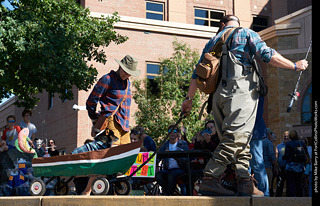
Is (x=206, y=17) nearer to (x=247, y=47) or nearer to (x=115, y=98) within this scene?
(x=115, y=98)

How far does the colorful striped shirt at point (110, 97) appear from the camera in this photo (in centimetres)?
650

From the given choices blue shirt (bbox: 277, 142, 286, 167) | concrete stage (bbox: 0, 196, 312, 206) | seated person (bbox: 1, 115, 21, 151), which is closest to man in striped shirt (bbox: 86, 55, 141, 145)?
concrete stage (bbox: 0, 196, 312, 206)

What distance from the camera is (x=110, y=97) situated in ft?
21.6

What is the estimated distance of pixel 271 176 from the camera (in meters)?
10.8

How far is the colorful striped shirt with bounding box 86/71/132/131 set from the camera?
650 centimetres

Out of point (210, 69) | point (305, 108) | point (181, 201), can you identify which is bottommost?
point (181, 201)

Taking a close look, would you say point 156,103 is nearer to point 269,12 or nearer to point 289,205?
point 269,12

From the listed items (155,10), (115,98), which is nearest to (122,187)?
(115,98)

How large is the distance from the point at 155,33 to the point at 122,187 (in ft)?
79.6

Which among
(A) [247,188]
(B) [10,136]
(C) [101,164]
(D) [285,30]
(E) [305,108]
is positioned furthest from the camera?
(D) [285,30]

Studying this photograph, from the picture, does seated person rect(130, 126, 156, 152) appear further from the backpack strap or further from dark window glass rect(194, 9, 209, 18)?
dark window glass rect(194, 9, 209, 18)

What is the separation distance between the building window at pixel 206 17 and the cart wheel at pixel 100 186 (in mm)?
29128

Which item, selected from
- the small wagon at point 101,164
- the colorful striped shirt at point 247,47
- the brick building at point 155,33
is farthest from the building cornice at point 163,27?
the colorful striped shirt at point 247,47

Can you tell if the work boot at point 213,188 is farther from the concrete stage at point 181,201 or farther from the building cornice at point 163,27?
the building cornice at point 163,27
